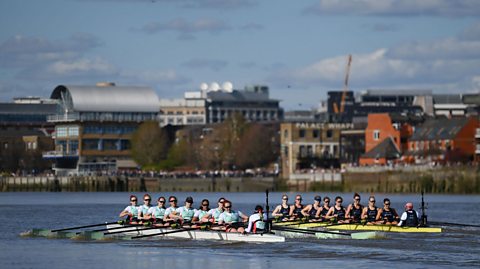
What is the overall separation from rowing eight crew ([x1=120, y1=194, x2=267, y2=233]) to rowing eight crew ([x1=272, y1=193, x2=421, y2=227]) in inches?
169

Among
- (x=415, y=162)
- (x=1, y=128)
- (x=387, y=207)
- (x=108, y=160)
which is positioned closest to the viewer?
(x=387, y=207)

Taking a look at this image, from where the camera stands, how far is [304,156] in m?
152

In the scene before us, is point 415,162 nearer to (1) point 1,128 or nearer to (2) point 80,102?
(2) point 80,102

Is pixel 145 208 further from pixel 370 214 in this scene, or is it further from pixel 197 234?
pixel 370 214

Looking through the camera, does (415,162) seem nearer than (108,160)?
Yes

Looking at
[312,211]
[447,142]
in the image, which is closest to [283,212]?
[312,211]

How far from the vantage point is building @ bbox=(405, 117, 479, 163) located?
134250mm

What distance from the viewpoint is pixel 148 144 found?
159 metres

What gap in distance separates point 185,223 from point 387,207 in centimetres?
850

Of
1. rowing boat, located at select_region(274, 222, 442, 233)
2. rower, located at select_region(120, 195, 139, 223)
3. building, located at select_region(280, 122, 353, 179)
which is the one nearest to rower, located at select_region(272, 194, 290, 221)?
rowing boat, located at select_region(274, 222, 442, 233)

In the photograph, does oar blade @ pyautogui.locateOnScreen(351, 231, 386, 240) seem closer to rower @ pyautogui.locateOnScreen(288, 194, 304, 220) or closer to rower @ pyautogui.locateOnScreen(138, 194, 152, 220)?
rower @ pyautogui.locateOnScreen(288, 194, 304, 220)

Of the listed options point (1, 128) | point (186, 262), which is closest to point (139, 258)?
point (186, 262)

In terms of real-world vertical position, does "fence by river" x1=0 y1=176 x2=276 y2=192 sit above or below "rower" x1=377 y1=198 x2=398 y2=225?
above

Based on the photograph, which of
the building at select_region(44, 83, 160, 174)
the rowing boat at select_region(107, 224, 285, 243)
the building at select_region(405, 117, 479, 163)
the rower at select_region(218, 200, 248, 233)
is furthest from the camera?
the building at select_region(44, 83, 160, 174)
